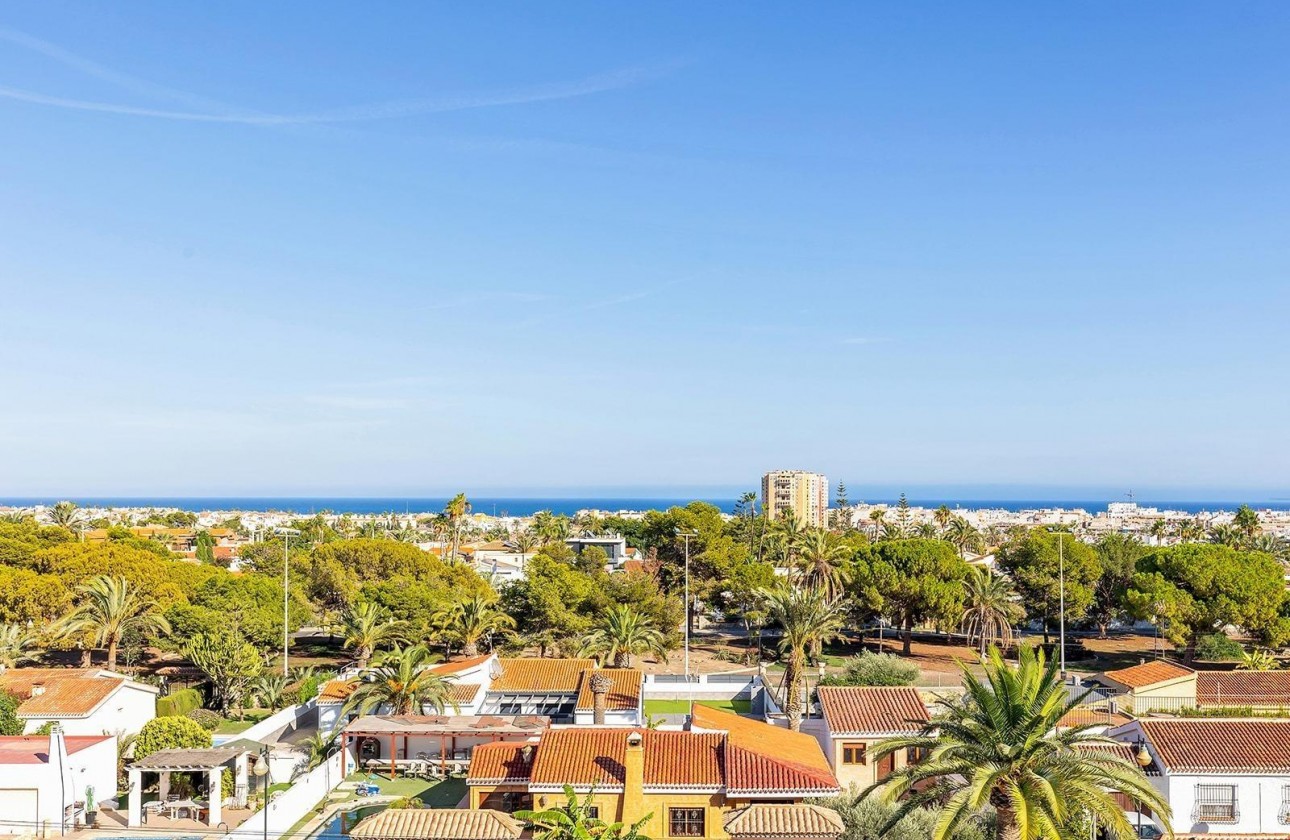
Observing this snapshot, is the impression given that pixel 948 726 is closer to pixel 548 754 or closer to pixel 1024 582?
pixel 548 754

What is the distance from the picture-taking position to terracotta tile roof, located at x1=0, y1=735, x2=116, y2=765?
1156 inches

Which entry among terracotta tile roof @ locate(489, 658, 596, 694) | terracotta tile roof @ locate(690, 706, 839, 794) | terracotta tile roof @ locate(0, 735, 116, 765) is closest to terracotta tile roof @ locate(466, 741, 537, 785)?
terracotta tile roof @ locate(690, 706, 839, 794)

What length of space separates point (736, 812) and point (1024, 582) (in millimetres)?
47804

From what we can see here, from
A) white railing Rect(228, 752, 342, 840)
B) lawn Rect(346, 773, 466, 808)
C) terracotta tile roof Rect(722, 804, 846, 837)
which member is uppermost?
terracotta tile roof Rect(722, 804, 846, 837)

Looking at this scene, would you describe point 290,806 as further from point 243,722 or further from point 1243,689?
point 1243,689

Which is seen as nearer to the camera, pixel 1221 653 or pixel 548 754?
pixel 548 754

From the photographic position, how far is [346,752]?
35281mm

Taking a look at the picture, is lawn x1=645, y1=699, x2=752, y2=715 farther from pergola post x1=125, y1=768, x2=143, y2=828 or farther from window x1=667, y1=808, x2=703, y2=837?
pergola post x1=125, y1=768, x2=143, y2=828

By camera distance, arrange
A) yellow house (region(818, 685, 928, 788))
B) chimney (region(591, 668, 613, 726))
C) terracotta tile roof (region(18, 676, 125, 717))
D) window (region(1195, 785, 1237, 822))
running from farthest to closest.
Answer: terracotta tile roof (region(18, 676, 125, 717)), chimney (region(591, 668, 613, 726)), yellow house (region(818, 685, 928, 788)), window (region(1195, 785, 1237, 822))

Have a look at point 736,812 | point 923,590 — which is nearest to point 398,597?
point 923,590

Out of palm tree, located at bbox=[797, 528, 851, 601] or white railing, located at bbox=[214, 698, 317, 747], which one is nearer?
white railing, located at bbox=[214, 698, 317, 747]

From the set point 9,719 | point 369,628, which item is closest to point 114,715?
point 9,719

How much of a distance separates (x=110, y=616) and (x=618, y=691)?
2792 centimetres

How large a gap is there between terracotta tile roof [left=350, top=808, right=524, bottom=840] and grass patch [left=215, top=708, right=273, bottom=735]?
747 inches
